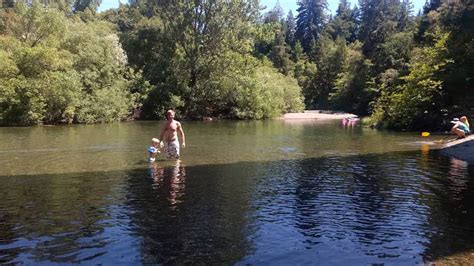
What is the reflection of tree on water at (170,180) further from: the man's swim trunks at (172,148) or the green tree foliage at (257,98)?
the green tree foliage at (257,98)

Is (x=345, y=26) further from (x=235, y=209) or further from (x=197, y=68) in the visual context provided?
(x=235, y=209)

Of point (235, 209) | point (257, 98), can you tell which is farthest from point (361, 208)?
point (257, 98)

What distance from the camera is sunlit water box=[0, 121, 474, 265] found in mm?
7688

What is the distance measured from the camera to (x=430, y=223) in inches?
370

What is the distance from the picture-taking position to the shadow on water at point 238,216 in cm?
766

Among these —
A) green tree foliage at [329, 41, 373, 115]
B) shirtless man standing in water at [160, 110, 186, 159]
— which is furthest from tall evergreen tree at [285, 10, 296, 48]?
shirtless man standing in water at [160, 110, 186, 159]

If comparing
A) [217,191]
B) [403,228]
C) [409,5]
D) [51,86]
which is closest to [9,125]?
[51,86]

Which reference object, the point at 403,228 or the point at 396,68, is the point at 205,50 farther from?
the point at 403,228

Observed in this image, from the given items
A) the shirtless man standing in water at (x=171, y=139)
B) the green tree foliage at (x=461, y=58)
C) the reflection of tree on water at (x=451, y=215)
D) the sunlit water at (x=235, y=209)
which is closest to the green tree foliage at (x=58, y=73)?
the sunlit water at (x=235, y=209)

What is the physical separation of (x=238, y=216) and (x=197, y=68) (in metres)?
48.0

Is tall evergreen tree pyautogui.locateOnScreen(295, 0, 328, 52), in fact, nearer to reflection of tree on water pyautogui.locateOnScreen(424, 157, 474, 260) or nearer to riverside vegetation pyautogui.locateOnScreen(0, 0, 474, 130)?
riverside vegetation pyautogui.locateOnScreen(0, 0, 474, 130)

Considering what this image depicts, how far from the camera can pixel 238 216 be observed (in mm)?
9969

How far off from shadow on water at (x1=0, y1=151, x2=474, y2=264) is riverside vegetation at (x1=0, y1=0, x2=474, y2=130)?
2232 cm

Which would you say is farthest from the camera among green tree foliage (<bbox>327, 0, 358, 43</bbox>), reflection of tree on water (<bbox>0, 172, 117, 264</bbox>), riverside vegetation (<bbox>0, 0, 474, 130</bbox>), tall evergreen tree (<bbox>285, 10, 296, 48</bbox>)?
tall evergreen tree (<bbox>285, 10, 296, 48</bbox>)
